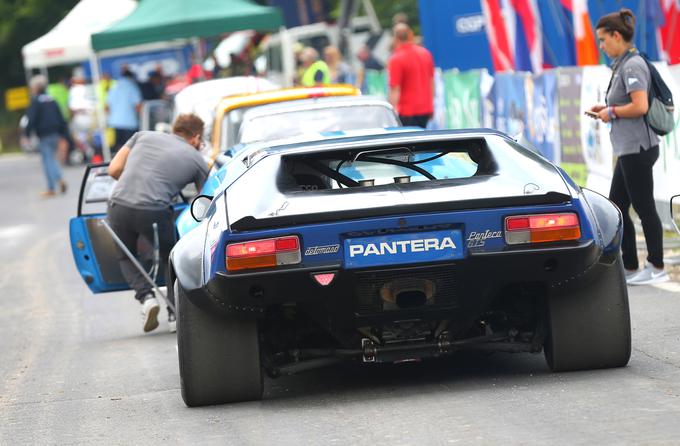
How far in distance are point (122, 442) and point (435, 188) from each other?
166cm

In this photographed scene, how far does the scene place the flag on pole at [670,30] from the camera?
15117 mm

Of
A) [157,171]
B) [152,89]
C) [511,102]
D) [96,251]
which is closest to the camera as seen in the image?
[157,171]

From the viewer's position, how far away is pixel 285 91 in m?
13.9

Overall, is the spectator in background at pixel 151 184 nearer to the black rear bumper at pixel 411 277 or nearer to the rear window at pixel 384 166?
the rear window at pixel 384 166

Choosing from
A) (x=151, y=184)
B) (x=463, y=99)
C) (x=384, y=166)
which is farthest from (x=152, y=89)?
(x=384, y=166)

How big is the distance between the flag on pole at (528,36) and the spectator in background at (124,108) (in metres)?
8.69

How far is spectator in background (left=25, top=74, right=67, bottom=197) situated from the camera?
26.4 m

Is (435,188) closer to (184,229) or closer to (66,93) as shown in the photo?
(184,229)

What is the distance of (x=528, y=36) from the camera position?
20.3 meters

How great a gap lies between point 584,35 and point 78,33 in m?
18.7

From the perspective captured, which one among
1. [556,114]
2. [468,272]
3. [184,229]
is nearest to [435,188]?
[468,272]

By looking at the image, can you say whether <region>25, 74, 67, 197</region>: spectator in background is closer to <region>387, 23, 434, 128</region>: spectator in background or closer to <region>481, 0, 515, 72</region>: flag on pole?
<region>481, 0, 515, 72</region>: flag on pole

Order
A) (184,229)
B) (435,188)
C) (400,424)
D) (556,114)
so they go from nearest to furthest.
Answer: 1. (400,424)
2. (435,188)
3. (184,229)
4. (556,114)

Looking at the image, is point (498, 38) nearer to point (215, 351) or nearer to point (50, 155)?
point (50, 155)
